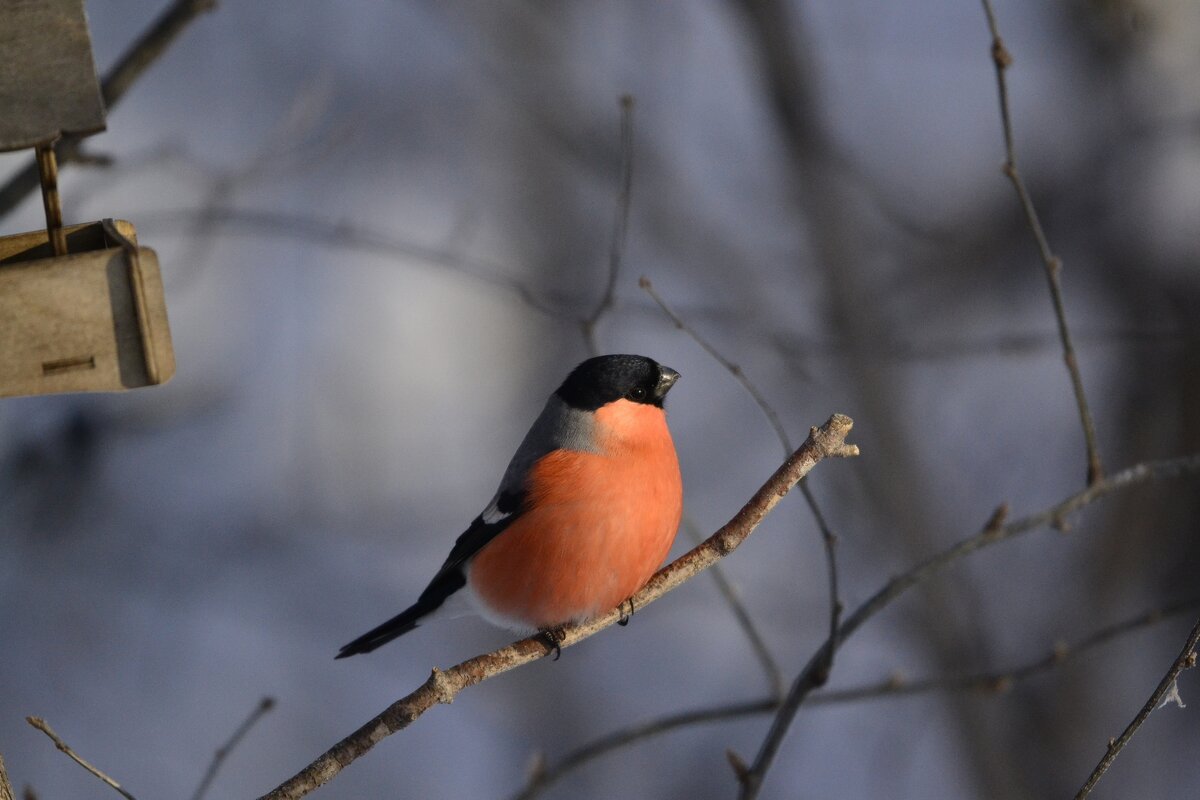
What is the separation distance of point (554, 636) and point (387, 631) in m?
0.63

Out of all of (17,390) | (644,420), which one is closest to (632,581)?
(644,420)

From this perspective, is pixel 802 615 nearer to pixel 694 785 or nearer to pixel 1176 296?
pixel 694 785

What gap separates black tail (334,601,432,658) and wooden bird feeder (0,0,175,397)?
1.19 m

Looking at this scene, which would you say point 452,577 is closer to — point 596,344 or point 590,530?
point 590,530

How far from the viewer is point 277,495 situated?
744 cm

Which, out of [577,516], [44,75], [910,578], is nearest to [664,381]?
[577,516]

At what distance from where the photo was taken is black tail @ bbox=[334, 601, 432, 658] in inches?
117

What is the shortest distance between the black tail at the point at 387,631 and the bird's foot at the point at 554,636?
1.59 feet

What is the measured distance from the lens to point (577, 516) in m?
2.88

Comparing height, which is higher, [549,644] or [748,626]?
[748,626]

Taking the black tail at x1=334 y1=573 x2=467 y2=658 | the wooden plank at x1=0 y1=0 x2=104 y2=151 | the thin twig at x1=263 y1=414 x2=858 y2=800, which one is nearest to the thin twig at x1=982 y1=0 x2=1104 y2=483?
the thin twig at x1=263 y1=414 x2=858 y2=800

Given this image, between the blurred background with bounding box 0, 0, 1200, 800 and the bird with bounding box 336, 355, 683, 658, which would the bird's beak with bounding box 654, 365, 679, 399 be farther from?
the blurred background with bounding box 0, 0, 1200, 800

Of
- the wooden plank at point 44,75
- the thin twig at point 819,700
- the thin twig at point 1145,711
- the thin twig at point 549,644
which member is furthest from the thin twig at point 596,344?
the wooden plank at point 44,75

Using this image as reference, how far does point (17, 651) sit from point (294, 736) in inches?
67.9
